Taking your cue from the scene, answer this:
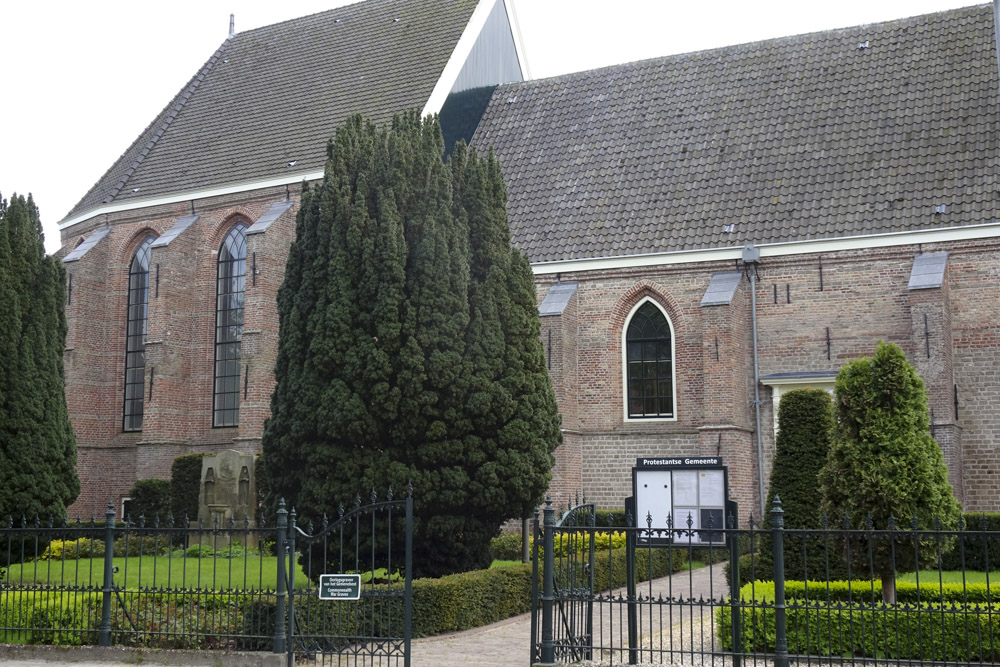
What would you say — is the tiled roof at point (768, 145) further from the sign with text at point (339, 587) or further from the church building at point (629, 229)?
the sign with text at point (339, 587)

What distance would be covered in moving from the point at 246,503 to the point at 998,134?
54.4ft

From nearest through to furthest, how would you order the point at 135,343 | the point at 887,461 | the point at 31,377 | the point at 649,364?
1. the point at 887,461
2. the point at 31,377
3. the point at 649,364
4. the point at 135,343

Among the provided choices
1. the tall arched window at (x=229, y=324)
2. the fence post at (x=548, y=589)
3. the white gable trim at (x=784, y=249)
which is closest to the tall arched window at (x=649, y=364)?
the white gable trim at (x=784, y=249)

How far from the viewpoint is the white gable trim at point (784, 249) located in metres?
20.6

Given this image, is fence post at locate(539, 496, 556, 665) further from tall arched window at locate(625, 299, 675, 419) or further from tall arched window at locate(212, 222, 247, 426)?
tall arched window at locate(212, 222, 247, 426)

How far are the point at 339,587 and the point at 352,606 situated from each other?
5.02 feet

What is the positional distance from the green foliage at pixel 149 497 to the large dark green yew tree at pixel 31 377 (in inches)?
323

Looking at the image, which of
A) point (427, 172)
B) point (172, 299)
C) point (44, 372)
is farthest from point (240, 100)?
point (427, 172)

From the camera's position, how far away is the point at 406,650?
9.88 metres

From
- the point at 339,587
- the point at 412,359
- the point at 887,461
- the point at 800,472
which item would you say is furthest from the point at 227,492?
the point at 887,461

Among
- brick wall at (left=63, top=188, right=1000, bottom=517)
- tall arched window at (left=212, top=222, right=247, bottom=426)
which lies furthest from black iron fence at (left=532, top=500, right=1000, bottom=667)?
tall arched window at (left=212, top=222, right=247, bottom=426)

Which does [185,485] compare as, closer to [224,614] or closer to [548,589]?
[224,614]

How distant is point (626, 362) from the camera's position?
23.4m

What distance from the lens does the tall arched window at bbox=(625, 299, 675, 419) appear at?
22969mm
